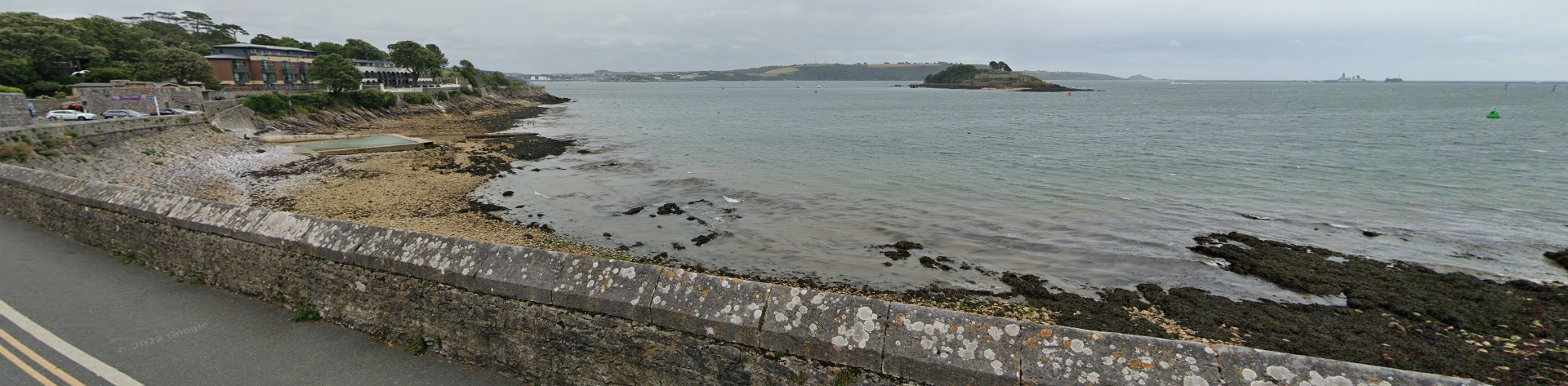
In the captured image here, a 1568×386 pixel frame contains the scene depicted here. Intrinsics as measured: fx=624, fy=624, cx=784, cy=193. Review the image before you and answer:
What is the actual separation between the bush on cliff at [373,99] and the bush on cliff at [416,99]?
12.9ft

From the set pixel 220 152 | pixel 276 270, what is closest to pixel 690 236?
pixel 276 270

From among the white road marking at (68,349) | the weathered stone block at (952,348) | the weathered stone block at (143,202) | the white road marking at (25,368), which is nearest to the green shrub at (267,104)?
the weathered stone block at (143,202)

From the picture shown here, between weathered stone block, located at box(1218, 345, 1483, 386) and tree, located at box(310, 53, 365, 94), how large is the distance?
72149 mm

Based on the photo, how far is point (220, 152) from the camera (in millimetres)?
30781

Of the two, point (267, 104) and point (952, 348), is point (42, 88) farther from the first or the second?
point (952, 348)

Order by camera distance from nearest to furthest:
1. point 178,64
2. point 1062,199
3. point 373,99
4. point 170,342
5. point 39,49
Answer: point 170,342 → point 1062,199 → point 39,49 → point 178,64 → point 373,99

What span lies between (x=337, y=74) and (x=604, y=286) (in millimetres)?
68895

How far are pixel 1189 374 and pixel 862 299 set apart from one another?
191cm

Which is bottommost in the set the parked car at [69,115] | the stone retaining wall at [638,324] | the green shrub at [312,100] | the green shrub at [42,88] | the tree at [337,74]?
the stone retaining wall at [638,324]

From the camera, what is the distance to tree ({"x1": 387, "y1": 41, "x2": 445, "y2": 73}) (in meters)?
92.4

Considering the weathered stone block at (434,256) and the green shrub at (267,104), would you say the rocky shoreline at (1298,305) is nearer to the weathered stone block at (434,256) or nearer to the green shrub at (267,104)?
the weathered stone block at (434,256)

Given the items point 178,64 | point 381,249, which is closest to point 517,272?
point 381,249

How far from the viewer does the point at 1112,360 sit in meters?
3.66

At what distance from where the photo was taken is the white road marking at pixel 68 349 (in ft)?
17.1
